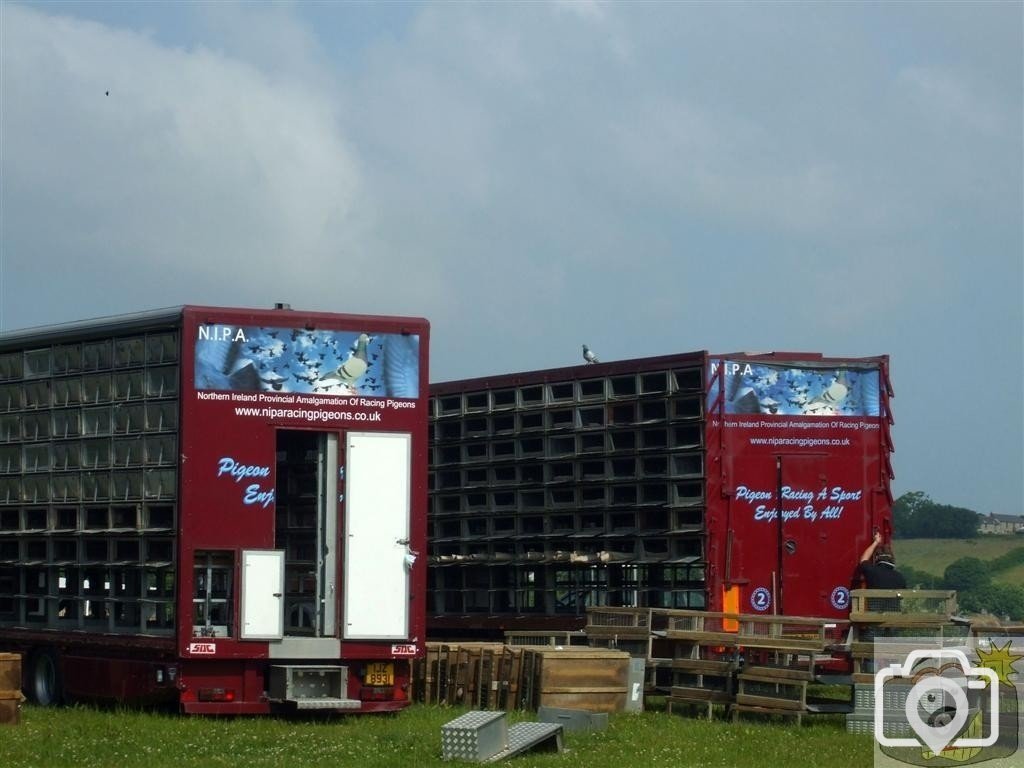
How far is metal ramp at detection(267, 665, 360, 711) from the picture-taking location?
1803cm

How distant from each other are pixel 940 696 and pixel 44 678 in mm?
10242

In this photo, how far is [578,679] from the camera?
19.7 meters

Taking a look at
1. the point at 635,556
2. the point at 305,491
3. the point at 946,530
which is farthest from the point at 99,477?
the point at 946,530

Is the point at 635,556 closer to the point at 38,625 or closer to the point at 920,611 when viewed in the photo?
the point at 920,611

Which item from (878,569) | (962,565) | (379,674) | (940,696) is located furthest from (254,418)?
(962,565)

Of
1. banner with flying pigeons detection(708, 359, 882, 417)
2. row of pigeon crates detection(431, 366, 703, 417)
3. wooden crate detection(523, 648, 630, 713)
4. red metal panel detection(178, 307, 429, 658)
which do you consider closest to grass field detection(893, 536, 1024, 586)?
row of pigeon crates detection(431, 366, 703, 417)

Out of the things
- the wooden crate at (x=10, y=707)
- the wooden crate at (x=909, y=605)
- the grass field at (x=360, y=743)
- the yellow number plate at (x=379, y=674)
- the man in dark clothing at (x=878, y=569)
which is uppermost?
the man in dark clothing at (x=878, y=569)

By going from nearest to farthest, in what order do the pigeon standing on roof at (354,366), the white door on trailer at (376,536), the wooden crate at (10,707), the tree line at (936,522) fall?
the wooden crate at (10,707) < the white door on trailer at (376,536) < the pigeon standing on roof at (354,366) < the tree line at (936,522)

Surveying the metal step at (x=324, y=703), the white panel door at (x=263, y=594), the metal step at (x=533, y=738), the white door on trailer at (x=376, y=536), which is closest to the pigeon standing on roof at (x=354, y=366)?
the white door on trailer at (x=376, y=536)

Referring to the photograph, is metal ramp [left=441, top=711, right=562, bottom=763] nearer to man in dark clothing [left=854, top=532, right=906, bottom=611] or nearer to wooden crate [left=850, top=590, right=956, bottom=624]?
wooden crate [left=850, top=590, right=956, bottom=624]

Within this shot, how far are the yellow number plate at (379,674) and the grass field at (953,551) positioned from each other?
75.9 metres

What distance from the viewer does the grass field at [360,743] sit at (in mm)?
15633

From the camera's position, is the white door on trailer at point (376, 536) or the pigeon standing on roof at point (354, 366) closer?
the white door on trailer at point (376, 536)

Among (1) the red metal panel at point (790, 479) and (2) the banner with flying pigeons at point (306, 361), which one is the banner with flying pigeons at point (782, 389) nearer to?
(1) the red metal panel at point (790, 479)
